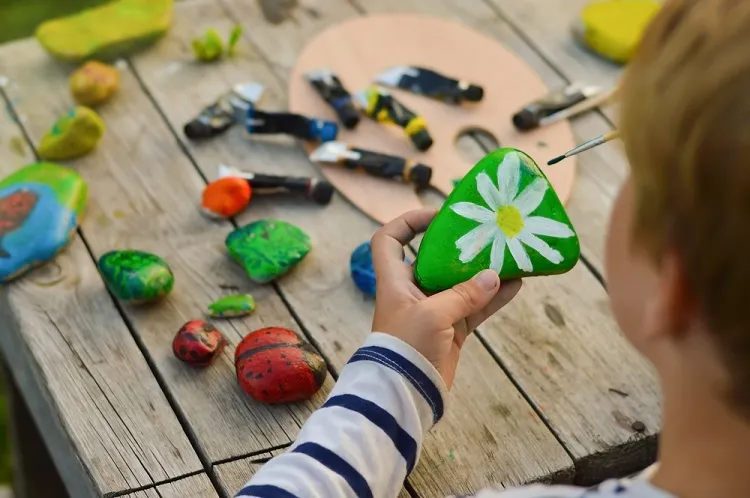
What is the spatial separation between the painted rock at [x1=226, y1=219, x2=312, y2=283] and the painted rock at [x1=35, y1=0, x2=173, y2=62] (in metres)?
Result: 0.51

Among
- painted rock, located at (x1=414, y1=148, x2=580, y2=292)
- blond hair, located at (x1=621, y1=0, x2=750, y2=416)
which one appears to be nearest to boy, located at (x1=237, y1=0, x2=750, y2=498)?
blond hair, located at (x1=621, y1=0, x2=750, y2=416)

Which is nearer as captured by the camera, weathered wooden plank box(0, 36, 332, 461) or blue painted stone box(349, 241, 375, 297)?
weathered wooden plank box(0, 36, 332, 461)

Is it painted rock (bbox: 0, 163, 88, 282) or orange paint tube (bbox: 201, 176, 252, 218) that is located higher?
orange paint tube (bbox: 201, 176, 252, 218)

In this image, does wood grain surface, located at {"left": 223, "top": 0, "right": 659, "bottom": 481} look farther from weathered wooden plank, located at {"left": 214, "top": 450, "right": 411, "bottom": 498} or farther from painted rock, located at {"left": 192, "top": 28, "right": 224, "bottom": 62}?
painted rock, located at {"left": 192, "top": 28, "right": 224, "bottom": 62}

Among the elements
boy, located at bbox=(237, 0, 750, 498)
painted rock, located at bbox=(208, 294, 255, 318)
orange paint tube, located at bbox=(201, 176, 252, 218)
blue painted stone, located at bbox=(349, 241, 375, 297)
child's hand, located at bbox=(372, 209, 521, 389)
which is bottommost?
painted rock, located at bbox=(208, 294, 255, 318)

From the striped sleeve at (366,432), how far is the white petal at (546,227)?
0.65 feet

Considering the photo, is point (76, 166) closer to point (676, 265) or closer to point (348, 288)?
point (348, 288)

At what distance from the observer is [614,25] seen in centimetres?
170

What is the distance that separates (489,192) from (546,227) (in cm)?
8

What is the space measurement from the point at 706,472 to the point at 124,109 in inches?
44.3

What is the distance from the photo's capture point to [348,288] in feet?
4.24

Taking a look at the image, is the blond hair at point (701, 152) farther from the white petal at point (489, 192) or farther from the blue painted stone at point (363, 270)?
the blue painted stone at point (363, 270)

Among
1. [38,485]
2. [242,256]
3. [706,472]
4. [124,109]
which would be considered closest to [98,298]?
[242,256]

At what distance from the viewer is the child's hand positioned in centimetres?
Answer: 101
